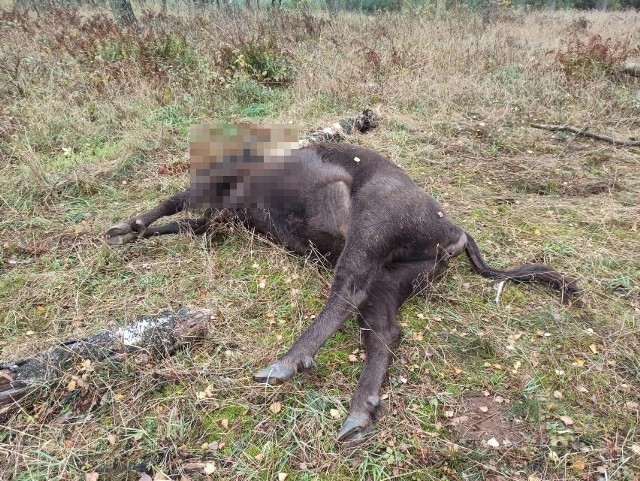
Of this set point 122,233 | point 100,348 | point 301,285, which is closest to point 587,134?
point 301,285

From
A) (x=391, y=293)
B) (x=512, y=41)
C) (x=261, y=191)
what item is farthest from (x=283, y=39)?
(x=391, y=293)

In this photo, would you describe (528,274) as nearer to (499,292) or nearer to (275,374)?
(499,292)

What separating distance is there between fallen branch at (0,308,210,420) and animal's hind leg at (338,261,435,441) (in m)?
0.92

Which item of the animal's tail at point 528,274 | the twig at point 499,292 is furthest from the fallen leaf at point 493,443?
the animal's tail at point 528,274

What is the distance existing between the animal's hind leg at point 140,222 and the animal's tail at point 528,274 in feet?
7.10

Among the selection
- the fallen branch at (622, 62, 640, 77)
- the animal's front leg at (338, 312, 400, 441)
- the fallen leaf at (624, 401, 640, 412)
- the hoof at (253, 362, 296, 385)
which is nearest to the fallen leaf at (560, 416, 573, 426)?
the fallen leaf at (624, 401, 640, 412)

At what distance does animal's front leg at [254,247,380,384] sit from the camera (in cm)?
224

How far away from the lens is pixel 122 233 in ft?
10.6

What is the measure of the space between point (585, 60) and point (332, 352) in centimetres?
685

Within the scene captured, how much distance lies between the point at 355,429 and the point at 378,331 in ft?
2.07

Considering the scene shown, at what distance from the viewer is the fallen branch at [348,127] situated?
15.8 feet

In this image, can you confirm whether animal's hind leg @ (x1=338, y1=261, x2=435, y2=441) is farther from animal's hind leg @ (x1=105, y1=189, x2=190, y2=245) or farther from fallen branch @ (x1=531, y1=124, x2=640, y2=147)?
fallen branch @ (x1=531, y1=124, x2=640, y2=147)

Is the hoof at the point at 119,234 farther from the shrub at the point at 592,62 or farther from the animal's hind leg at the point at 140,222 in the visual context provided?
the shrub at the point at 592,62

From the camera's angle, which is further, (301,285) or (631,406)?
(301,285)
